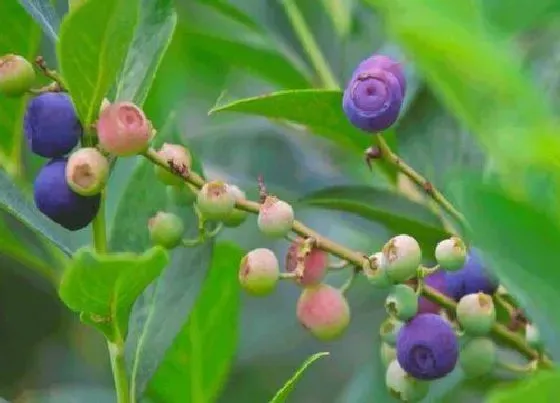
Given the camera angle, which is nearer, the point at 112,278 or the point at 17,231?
the point at 112,278

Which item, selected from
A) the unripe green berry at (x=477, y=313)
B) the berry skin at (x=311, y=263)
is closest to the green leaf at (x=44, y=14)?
the berry skin at (x=311, y=263)

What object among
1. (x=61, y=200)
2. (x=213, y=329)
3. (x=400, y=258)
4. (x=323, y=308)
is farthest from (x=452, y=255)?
(x=213, y=329)

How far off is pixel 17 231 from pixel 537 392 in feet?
2.95

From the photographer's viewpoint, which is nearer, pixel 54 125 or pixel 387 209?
pixel 54 125

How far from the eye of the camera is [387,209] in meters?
1.04

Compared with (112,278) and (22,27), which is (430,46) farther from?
(22,27)

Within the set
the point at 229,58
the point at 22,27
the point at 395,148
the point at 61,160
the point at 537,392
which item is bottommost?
the point at 537,392

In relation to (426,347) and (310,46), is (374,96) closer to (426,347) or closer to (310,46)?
(426,347)

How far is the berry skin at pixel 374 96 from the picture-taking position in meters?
0.81

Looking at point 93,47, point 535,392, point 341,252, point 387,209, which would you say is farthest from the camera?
point 387,209

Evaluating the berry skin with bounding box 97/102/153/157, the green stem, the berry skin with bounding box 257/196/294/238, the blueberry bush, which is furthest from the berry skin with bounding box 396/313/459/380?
the green stem

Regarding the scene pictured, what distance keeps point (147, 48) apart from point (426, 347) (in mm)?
273

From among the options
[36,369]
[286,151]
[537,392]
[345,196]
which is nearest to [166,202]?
[345,196]

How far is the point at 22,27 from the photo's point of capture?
1000 millimetres
